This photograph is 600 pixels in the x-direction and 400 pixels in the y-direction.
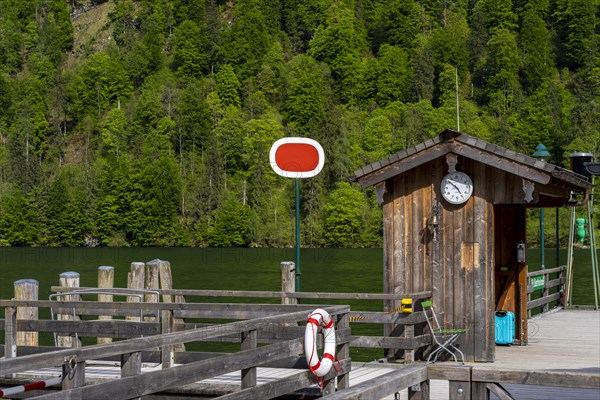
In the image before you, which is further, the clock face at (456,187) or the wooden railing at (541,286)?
the wooden railing at (541,286)

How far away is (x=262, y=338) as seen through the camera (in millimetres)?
12586

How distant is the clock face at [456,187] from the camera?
1377cm

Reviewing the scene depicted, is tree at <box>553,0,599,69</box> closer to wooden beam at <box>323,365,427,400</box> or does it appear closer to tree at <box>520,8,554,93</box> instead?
tree at <box>520,8,554,93</box>

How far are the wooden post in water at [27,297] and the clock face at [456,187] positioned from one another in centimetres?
573

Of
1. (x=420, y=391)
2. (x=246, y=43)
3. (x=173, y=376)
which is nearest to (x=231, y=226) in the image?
(x=246, y=43)

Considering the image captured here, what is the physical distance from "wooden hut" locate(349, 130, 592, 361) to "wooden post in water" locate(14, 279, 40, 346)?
15.6ft

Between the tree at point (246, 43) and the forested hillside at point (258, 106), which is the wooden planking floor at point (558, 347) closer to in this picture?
the forested hillside at point (258, 106)

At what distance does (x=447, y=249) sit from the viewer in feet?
45.6

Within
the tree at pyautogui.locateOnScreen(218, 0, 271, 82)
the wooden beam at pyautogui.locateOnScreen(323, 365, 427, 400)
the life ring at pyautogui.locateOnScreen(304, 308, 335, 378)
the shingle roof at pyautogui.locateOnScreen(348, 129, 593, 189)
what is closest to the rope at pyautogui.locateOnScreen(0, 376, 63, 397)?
the life ring at pyautogui.locateOnScreen(304, 308, 335, 378)

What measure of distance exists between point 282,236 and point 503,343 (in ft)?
351

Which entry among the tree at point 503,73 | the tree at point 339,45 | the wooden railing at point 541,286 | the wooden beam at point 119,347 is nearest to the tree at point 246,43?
the tree at point 339,45

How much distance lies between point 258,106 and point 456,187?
14093 cm

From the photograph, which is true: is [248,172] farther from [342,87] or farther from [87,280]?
[87,280]

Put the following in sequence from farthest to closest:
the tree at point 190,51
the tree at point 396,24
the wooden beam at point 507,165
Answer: the tree at point 396,24 → the tree at point 190,51 → the wooden beam at point 507,165
